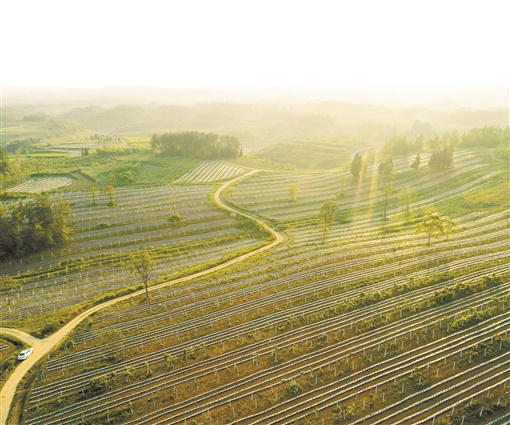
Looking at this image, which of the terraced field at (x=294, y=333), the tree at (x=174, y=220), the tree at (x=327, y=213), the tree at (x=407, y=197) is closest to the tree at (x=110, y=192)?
the terraced field at (x=294, y=333)

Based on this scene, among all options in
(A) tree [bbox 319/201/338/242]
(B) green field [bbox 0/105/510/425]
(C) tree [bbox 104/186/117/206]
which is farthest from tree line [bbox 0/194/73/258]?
(A) tree [bbox 319/201/338/242]

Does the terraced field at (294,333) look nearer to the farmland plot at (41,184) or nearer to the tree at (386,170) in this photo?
the tree at (386,170)

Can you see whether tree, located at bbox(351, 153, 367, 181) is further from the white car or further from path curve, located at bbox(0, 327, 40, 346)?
the white car

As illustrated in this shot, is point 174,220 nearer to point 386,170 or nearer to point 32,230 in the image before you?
point 32,230

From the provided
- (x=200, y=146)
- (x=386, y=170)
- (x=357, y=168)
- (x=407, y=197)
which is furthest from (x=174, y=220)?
(x=200, y=146)

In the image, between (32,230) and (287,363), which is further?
(32,230)

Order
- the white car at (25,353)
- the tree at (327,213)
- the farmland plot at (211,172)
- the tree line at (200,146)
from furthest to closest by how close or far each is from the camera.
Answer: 1. the tree line at (200,146)
2. the farmland plot at (211,172)
3. the tree at (327,213)
4. the white car at (25,353)
